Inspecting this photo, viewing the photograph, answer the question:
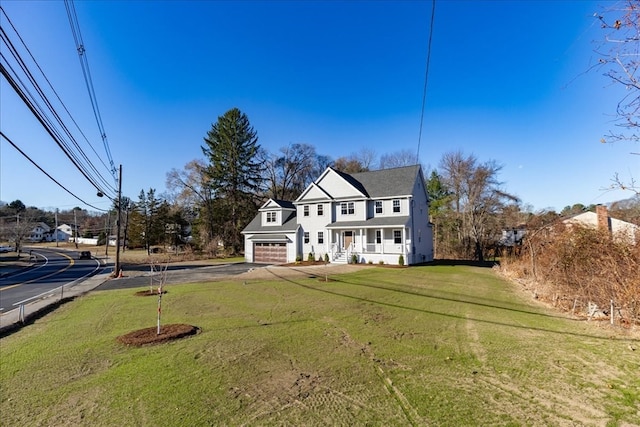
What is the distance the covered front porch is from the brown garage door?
5.63 metres

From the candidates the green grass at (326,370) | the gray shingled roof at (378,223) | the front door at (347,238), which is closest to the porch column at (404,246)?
the gray shingled roof at (378,223)

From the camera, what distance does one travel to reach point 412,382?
5.46 meters

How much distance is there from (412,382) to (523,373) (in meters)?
2.24

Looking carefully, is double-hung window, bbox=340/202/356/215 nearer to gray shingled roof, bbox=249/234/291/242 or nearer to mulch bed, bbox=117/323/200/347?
gray shingled roof, bbox=249/234/291/242

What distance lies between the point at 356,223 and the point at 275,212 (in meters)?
10.4

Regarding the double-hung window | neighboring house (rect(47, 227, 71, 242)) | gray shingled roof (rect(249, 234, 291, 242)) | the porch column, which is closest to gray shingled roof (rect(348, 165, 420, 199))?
the double-hung window

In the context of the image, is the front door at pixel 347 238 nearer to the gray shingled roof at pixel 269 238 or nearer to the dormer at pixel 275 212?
the gray shingled roof at pixel 269 238

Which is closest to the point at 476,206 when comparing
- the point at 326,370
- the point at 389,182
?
the point at 389,182

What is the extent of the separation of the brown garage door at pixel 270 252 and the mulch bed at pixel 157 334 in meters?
23.2

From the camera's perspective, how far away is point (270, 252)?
33250 millimetres

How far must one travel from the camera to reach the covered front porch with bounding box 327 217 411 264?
26500 millimetres

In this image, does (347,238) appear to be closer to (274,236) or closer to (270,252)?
(274,236)

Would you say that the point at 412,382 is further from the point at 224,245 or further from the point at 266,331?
the point at 224,245

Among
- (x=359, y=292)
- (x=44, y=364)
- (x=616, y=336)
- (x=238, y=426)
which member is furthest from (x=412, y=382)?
(x=359, y=292)
